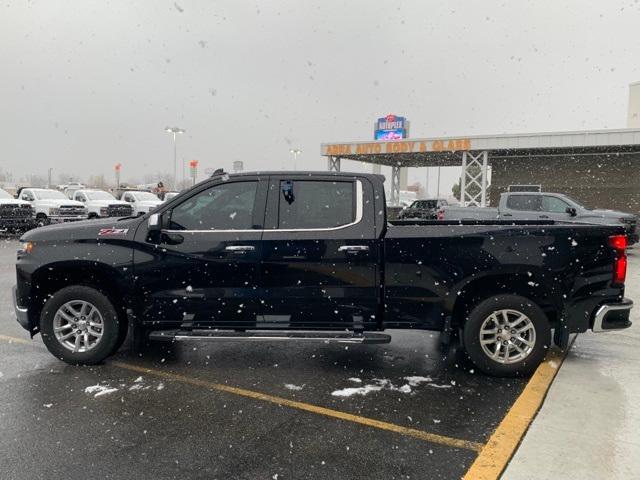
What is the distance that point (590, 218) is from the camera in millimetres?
13758

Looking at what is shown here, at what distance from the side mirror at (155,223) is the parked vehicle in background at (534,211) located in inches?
398

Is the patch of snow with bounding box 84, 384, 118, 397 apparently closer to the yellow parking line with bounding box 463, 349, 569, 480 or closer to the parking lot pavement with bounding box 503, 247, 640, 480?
the yellow parking line with bounding box 463, 349, 569, 480

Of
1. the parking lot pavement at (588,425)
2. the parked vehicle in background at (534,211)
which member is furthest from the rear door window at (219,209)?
the parked vehicle in background at (534,211)

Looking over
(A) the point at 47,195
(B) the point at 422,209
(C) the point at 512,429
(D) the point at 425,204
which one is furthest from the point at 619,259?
(A) the point at 47,195

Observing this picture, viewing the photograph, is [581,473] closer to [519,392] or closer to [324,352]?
[519,392]

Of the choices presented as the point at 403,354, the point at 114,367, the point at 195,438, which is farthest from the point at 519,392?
the point at 114,367

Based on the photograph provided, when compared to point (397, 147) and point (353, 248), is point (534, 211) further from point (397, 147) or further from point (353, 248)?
point (397, 147)

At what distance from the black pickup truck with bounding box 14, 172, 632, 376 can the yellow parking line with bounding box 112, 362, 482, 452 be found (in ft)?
1.14

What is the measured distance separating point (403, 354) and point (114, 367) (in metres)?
2.95

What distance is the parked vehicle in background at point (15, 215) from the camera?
61.2ft

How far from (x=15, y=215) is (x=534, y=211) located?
56.2ft

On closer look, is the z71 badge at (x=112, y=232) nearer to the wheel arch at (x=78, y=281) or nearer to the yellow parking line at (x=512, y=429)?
the wheel arch at (x=78, y=281)

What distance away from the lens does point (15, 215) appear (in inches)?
747

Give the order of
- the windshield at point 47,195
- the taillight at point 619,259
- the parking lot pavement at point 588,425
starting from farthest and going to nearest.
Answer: the windshield at point 47,195
the taillight at point 619,259
the parking lot pavement at point 588,425
